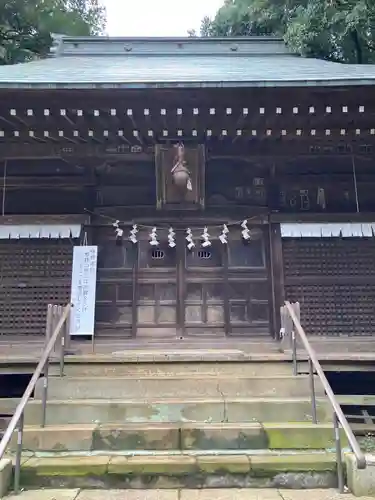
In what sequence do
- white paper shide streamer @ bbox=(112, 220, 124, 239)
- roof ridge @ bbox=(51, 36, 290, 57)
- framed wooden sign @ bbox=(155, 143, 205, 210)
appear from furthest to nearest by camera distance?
roof ridge @ bbox=(51, 36, 290, 57), white paper shide streamer @ bbox=(112, 220, 124, 239), framed wooden sign @ bbox=(155, 143, 205, 210)

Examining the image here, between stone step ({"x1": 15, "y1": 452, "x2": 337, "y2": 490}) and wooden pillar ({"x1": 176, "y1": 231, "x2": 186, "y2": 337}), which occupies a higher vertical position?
wooden pillar ({"x1": 176, "y1": 231, "x2": 186, "y2": 337})

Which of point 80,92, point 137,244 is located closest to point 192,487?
point 137,244

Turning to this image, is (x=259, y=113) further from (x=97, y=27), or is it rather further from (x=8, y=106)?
(x=97, y=27)

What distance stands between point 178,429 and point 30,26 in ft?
50.4

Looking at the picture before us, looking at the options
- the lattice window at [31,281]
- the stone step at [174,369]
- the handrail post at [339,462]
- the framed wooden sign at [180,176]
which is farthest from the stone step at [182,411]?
the framed wooden sign at [180,176]

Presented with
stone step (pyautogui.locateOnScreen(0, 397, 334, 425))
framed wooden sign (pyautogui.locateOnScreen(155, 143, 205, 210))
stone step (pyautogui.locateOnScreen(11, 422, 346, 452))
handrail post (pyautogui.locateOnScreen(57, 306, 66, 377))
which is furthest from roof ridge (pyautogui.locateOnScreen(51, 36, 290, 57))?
stone step (pyautogui.locateOnScreen(11, 422, 346, 452))

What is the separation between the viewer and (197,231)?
24.1 ft

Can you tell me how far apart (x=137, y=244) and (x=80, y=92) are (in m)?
2.61

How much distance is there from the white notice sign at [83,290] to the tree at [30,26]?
983cm

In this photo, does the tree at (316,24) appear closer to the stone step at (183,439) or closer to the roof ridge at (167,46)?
the roof ridge at (167,46)

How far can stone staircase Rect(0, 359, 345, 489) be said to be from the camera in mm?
3873

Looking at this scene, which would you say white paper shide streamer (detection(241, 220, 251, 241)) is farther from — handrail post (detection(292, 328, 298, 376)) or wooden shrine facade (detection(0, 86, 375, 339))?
handrail post (detection(292, 328, 298, 376))

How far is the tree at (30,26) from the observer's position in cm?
1461

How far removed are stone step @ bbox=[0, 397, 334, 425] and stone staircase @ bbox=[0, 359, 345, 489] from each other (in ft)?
0.03
